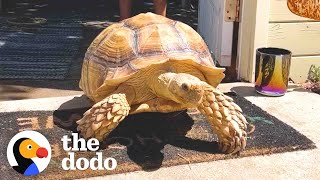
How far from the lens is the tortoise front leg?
10.5 feet

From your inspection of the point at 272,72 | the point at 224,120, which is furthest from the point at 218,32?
the point at 224,120

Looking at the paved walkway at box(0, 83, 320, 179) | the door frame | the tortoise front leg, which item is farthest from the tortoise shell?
the door frame

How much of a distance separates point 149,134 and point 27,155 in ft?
2.94

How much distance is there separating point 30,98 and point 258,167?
97.8 inches

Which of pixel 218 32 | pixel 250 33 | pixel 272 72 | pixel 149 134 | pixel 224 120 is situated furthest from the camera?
pixel 218 32

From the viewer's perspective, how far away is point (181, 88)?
2924 millimetres

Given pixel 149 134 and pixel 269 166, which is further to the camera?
pixel 149 134

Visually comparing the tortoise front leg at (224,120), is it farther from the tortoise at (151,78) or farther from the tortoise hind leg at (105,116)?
the tortoise hind leg at (105,116)

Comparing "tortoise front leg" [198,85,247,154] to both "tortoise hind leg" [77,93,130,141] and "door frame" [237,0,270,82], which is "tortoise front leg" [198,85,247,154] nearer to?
"tortoise hind leg" [77,93,130,141]

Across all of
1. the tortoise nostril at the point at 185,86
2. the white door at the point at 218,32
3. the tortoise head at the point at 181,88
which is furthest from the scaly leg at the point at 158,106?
the white door at the point at 218,32

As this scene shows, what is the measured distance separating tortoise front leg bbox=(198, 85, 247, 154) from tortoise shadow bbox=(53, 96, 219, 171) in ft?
0.38

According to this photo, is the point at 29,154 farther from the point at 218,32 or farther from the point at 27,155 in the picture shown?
the point at 218,32

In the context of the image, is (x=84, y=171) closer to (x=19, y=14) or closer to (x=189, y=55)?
(x=189, y=55)

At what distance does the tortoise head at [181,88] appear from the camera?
2.88m
